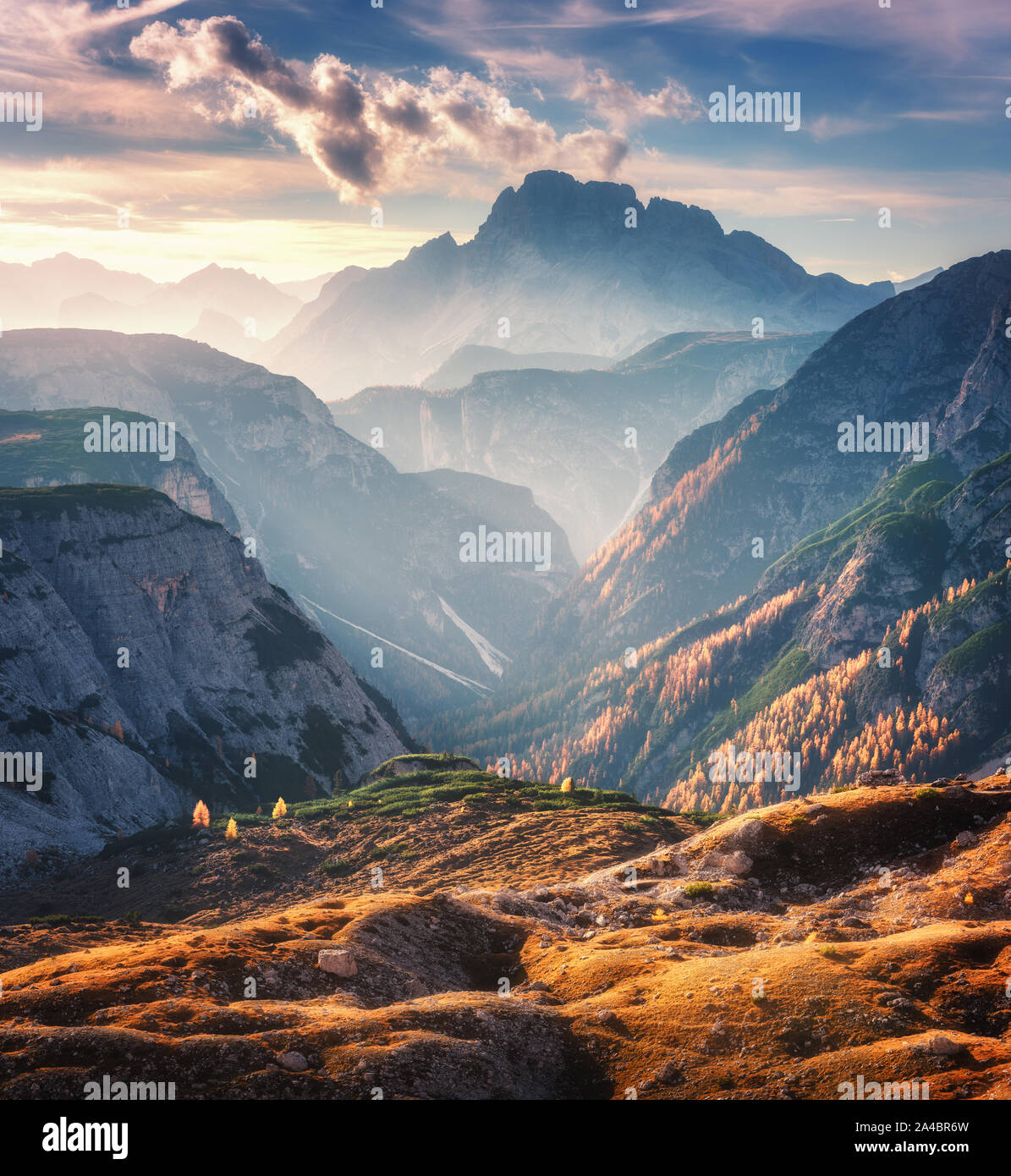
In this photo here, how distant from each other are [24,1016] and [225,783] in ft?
393

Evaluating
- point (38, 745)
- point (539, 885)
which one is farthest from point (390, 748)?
point (539, 885)
